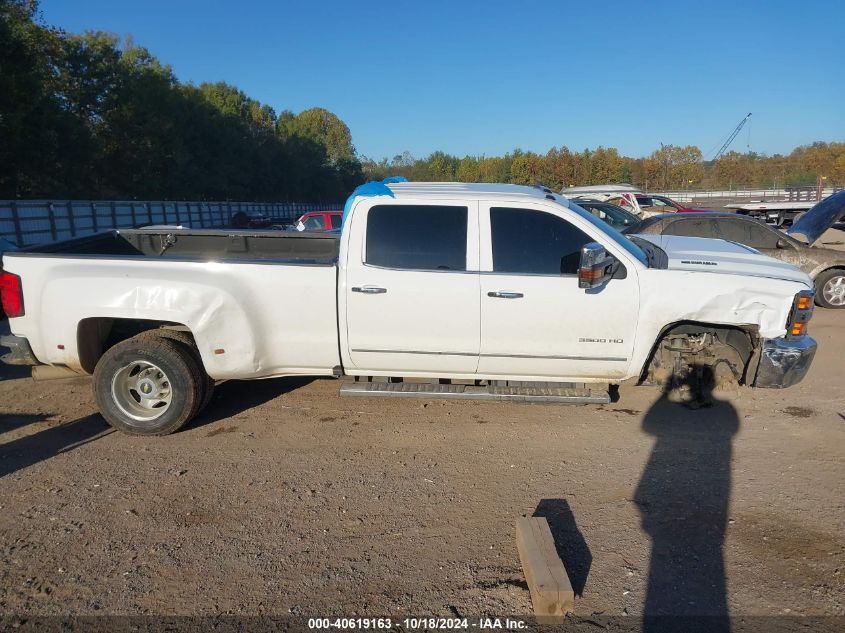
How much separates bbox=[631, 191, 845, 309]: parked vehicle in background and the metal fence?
10.9m

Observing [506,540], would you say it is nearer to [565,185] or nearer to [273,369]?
[273,369]

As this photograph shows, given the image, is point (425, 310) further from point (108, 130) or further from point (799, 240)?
point (108, 130)

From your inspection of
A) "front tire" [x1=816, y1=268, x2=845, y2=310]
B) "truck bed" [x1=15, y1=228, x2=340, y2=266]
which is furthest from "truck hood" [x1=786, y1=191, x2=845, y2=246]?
"truck bed" [x1=15, y1=228, x2=340, y2=266]

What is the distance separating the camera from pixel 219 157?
57.2 metres

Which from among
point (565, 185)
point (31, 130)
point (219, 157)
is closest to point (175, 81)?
point (219, 157)

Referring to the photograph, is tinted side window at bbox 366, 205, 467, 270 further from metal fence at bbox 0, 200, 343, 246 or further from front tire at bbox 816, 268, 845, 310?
metal fence at bbox 0, 200, 343, 246

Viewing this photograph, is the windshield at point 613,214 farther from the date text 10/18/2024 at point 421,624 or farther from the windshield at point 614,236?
the date text 10/18/2024 at point 421,624

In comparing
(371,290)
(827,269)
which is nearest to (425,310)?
(371,290)

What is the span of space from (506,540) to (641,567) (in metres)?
0.75

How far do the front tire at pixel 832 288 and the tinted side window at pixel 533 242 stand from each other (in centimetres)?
727

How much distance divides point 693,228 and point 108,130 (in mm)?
41721

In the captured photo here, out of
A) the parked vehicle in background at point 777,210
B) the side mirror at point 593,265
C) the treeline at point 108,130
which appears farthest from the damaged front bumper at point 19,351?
the treeline at point 108,130

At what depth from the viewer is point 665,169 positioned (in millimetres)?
73188

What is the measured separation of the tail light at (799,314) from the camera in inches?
183
